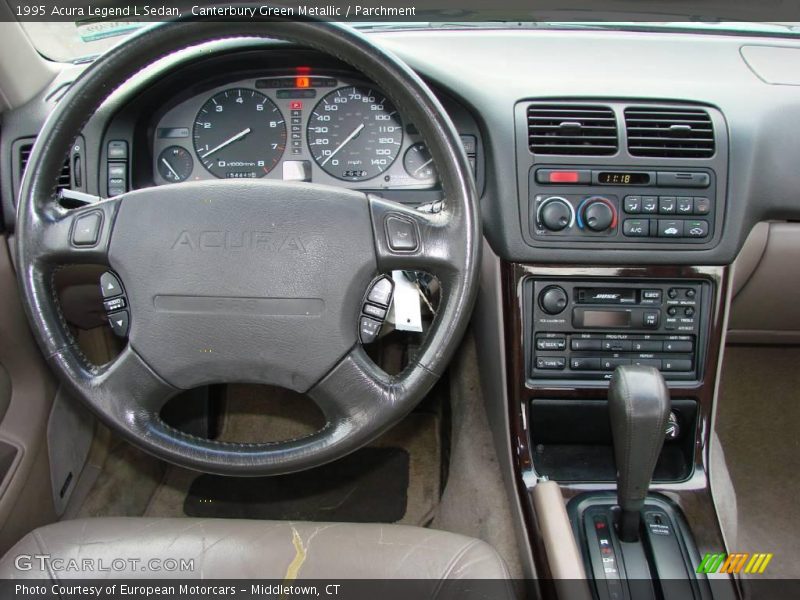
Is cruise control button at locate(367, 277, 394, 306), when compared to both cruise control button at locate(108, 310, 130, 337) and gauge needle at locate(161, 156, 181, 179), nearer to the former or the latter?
cruise control button at locate(108, 310, 130, 337)

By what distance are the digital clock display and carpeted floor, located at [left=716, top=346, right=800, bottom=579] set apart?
1044 millimetres

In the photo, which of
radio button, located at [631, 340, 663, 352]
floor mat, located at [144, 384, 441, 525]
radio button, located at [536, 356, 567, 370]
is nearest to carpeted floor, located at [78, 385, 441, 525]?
floor mat, located at [144, 384, 441, 525]

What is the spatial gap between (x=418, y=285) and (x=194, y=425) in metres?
1.05

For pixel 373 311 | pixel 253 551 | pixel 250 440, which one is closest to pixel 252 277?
pixel 373 311

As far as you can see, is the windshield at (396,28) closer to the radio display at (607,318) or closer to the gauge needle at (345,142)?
the gauge needle at (345,142)

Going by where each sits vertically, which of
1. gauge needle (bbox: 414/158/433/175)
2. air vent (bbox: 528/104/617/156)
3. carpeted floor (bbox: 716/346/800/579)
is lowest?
carpeted floor (bbox: 716/346/800/579)

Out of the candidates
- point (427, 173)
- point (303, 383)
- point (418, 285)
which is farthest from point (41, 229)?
point (427, 173)

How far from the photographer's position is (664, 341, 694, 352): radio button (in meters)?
1.44

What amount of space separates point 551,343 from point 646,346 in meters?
0.19

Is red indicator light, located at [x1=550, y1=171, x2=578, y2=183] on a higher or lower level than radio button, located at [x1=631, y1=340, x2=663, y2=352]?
higher

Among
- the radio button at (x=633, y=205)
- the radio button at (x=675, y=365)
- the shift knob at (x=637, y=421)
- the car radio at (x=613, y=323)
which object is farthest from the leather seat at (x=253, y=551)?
the radio button at (x=633, y=205)

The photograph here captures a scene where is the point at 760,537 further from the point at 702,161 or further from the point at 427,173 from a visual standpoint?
the point at 427,173

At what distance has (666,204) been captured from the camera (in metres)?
1.39

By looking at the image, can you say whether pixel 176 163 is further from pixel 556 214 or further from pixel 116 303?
pixel 556 214
